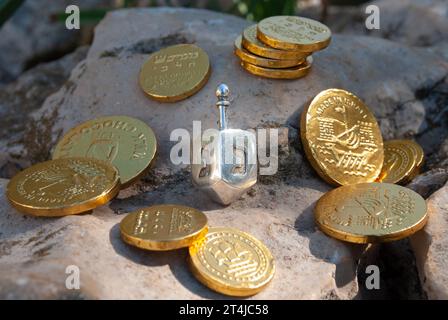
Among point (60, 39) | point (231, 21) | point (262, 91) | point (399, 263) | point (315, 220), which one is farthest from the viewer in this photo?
point (60, 39)

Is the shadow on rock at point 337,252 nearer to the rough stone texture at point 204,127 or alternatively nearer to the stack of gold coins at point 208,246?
the rough stone texture at point 204,127

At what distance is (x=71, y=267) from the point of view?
156 centimetres

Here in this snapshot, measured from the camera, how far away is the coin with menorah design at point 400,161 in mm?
2322

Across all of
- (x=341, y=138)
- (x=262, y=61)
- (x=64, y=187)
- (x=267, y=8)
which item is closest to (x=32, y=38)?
(x=267, y=8)

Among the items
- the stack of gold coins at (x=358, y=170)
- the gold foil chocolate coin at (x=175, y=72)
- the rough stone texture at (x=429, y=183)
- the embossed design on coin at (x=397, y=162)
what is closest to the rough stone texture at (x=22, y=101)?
the gold foil chocolate coin at (x=175, y=72)

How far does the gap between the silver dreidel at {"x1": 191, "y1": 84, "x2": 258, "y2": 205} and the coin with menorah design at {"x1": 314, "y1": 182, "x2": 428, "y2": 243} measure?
0.91 ft

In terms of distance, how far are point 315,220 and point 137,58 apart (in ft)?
3.74

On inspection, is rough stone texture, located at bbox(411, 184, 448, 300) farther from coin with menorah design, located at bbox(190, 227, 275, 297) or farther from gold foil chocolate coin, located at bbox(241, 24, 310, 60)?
gold foil chocolate coin, located at bbox(241, 24, 310, 60)

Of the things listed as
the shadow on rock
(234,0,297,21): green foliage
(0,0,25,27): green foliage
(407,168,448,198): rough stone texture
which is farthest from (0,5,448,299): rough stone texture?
(234,0,297,21): green foliage

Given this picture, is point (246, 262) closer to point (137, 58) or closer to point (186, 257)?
point (186, 257)

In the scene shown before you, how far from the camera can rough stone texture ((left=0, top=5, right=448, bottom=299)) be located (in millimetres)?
1658

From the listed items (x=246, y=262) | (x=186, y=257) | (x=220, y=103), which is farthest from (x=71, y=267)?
(x=220, y=103)

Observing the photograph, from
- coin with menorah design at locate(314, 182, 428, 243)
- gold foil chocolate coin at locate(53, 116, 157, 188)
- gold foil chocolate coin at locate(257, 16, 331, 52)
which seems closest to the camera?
coin with menorah design at locate(314, 182, 428, 243)
